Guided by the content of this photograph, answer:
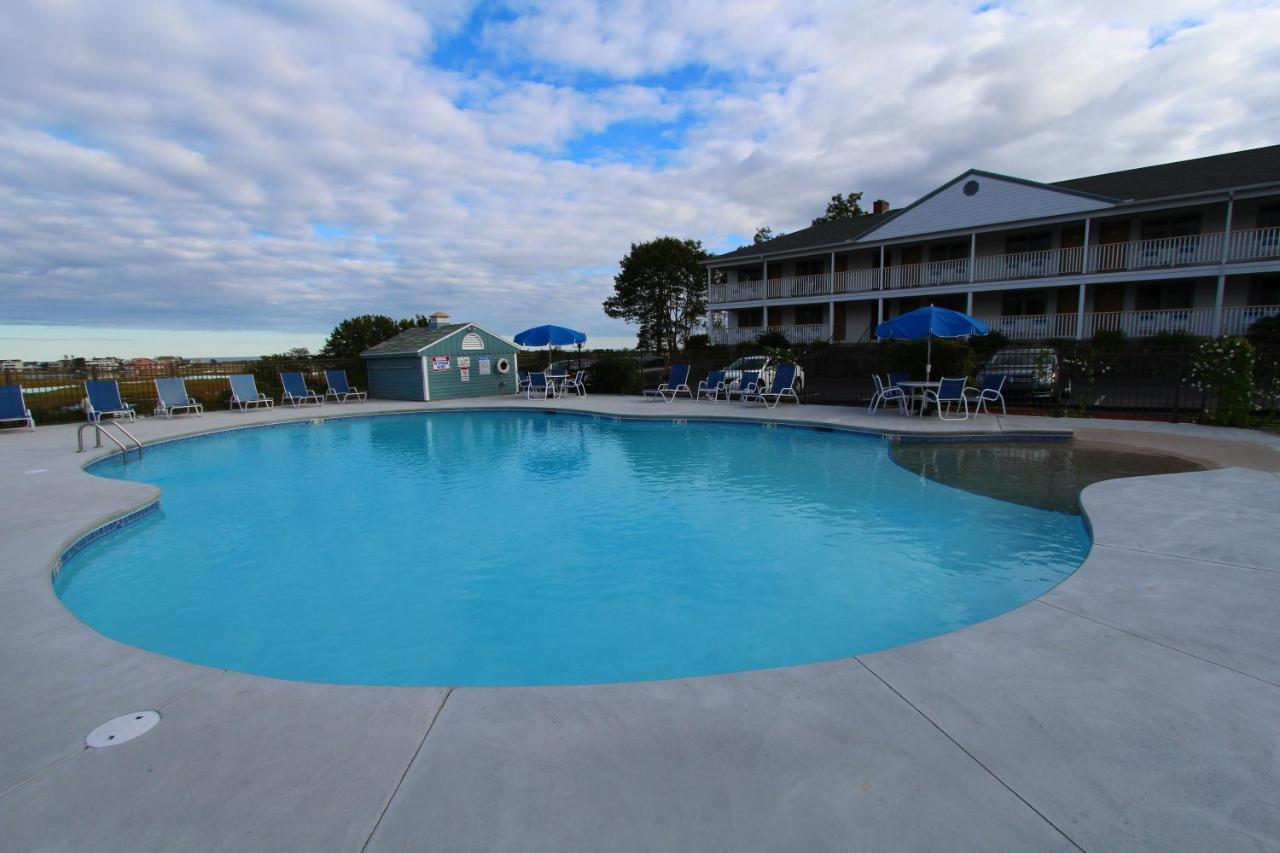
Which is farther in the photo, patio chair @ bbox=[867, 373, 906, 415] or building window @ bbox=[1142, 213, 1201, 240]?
building window @ bbox=[1142, 213, 1201, 240]

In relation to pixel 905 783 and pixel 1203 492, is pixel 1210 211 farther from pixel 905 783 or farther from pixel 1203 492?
pixel 905 783

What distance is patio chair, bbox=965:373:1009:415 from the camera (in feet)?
40.1

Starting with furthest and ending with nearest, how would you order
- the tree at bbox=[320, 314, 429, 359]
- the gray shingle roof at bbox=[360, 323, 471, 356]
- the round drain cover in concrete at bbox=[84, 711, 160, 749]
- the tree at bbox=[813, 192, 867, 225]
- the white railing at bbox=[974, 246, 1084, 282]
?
1. the tree at bbox=[813, 192, 867, 225]
2. the tree at bbox=[320, 314, 429, 359]
3. the white railing at bbox=[974, 246, 1084, 282]
4. the gray shingle roof at bbox=[360, 323, 471, 356]
5. the round drain cover in concrete at bbox=[84, 711, 160, 749]

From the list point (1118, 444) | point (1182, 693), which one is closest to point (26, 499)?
point (1182, 693)

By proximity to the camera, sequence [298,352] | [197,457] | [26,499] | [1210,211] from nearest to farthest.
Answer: [26,499]
[197,457]
[1210,211]
[298,352]

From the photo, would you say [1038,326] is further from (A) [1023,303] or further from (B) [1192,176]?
(B) [1192,176]

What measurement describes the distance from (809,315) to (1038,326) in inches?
346

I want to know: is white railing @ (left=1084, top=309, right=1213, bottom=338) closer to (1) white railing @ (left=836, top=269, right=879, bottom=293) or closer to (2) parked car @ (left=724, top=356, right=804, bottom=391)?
(1) white railing @ (left=836, top=269, right=879, bottom=293)

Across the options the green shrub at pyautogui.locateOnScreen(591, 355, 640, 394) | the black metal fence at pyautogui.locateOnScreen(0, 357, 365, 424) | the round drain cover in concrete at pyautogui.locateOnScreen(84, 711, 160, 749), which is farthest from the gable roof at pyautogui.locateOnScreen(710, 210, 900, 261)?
the round drain cover in concrete at pyautogui.locateOnScreen(84, 711, 160, 749)

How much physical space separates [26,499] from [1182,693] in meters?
9.53

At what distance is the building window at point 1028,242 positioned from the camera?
2056cm

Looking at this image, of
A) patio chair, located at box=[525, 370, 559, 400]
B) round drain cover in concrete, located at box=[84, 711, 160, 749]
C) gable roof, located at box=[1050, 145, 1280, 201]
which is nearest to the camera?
round drain cover in concrete, located at box=[84, 711, 160, 749]

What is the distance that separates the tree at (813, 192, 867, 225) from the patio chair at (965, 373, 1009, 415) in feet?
96.7

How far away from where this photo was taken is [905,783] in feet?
6.30
